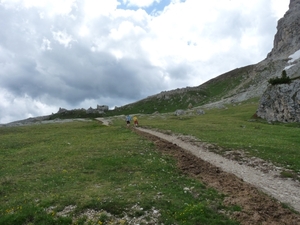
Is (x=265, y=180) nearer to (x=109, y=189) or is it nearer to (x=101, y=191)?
(x=109, y=189)

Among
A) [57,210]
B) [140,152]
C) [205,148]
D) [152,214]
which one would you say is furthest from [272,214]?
[205,148]

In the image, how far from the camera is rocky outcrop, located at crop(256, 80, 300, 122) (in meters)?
75.2

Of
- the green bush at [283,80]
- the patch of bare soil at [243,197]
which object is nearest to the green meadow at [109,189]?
the patch of bare soil at [243,197]

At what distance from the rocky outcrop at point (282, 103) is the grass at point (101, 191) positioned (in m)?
57.1

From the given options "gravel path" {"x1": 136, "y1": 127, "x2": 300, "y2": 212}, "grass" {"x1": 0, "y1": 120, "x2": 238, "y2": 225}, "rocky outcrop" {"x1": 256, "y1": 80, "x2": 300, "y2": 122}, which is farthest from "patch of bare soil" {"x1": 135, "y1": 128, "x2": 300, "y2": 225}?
"rocky outcrop" {"x1": 256, "y1": 80, "x2": 300, "y2": 122}

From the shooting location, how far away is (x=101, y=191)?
19.7m

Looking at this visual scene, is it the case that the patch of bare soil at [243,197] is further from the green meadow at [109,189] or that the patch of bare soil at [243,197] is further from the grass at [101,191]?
the grass at [101,191]

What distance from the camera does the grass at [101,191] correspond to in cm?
1612

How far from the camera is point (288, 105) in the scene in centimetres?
7656

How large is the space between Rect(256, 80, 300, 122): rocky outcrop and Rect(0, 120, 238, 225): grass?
57061mm

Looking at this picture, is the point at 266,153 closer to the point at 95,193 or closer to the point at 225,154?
the point at 225,154

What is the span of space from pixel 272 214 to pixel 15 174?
73.9 feet

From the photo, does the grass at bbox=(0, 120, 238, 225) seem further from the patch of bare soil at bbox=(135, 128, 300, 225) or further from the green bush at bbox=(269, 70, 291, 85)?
the green bush at bbox=(269, 70, 291, 85)

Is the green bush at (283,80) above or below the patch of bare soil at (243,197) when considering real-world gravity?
above
